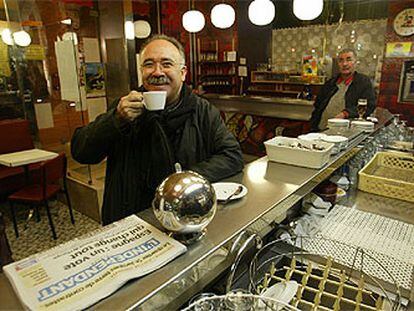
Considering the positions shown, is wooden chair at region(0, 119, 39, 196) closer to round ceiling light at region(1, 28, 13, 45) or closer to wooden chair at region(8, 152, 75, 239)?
wooden chair at region(8, 152, 75, 239)

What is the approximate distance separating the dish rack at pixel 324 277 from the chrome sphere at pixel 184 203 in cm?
30

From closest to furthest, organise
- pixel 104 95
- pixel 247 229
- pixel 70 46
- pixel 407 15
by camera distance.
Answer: pixel 247 229
pixel 70 46
pixel 407 15
pixel 104 95

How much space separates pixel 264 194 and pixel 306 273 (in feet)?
1.00

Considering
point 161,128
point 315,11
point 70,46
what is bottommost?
point 161,128

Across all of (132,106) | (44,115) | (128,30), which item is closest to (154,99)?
(132,106)

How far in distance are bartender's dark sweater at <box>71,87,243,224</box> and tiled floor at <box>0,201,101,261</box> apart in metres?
2.03

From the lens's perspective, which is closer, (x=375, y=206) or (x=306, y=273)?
(x=306, y=273)

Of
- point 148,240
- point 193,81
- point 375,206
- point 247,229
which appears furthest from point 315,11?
point 193,81

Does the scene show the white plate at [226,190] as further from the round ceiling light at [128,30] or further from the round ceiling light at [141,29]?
the round ceiling light at [141,29]

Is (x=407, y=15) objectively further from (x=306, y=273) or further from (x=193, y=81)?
(x=306, y=273)

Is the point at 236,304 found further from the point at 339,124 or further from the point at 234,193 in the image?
the point at 339,124

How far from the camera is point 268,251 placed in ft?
4.09

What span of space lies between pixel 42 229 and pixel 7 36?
2.77m

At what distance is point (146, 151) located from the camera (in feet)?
5.21
